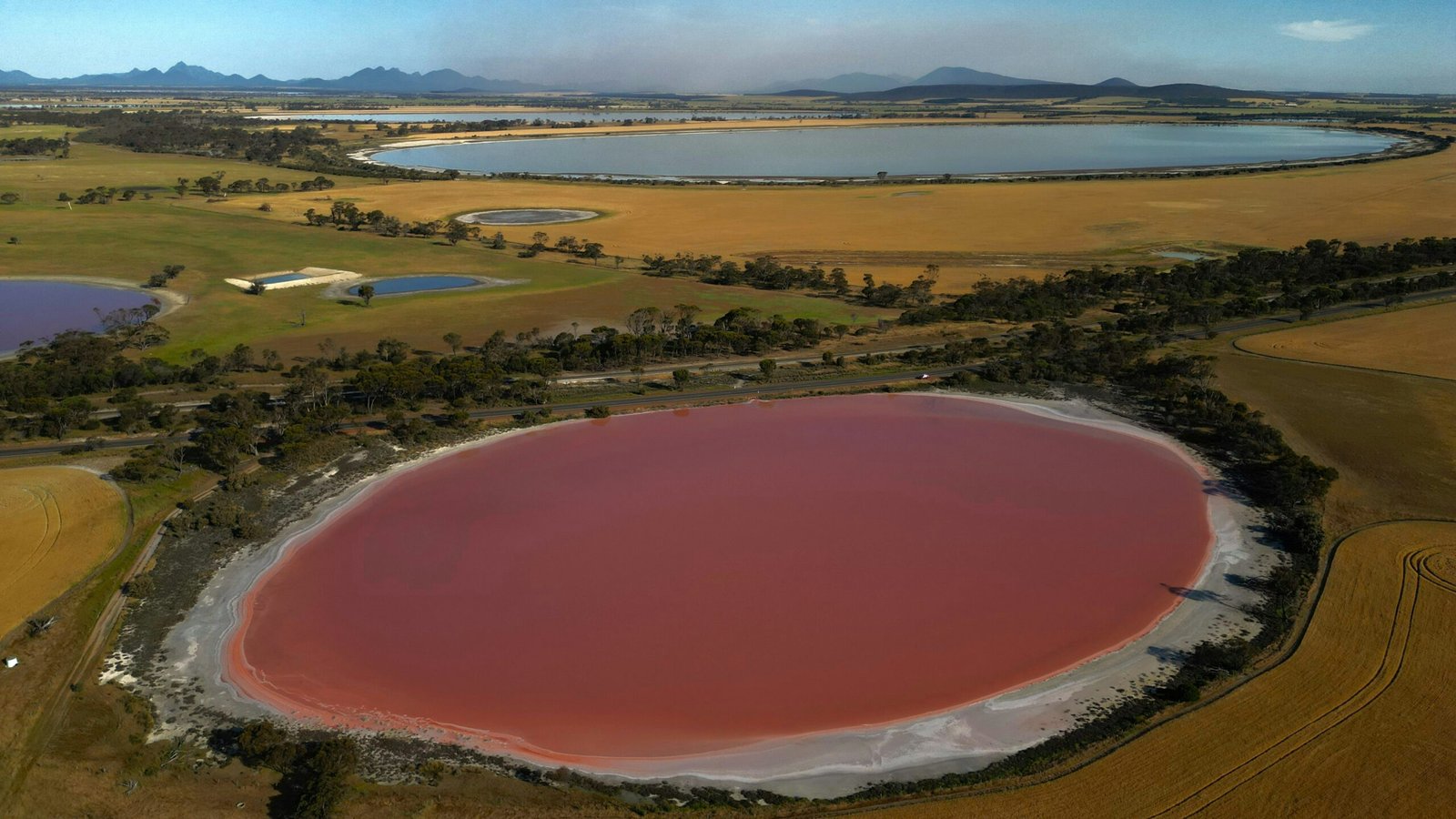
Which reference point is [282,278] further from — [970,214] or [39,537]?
[970,214]

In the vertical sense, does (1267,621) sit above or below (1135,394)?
below

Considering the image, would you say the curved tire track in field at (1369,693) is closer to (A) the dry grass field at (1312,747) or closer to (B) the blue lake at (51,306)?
(A) the dry grass field at (1312,747)

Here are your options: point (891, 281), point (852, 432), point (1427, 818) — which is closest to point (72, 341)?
point (852, 432)

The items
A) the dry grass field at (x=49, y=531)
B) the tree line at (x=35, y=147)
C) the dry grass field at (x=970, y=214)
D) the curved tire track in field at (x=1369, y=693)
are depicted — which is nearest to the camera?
the curved tire track in field at (x=1369, y=693)

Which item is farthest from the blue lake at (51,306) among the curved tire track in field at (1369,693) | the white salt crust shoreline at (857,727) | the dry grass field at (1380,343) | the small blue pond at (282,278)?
the dry grass field at (1380,343)

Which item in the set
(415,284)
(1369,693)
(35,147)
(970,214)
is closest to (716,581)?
(1369,693)

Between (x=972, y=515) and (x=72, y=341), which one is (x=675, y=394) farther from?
(x=72, y=341)
